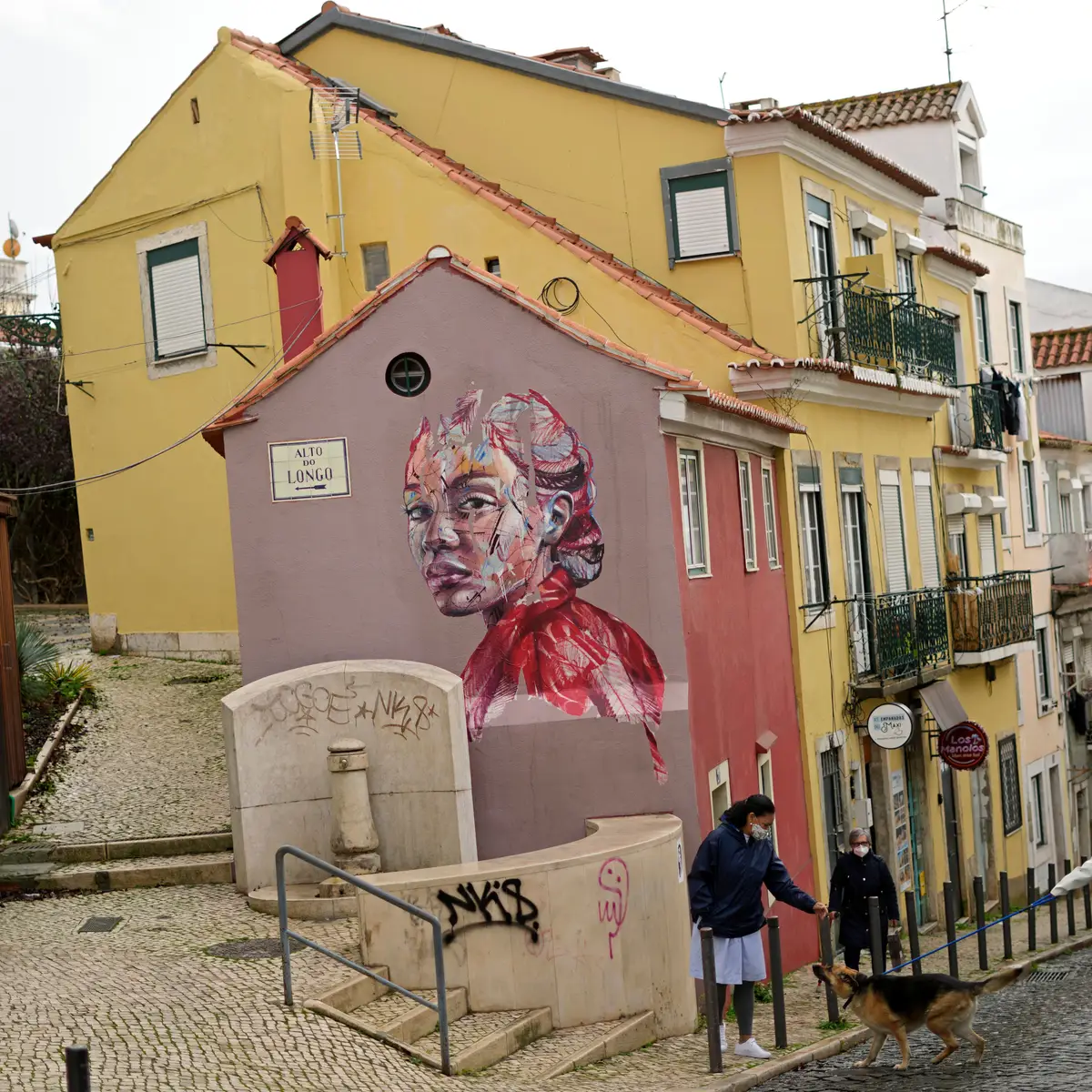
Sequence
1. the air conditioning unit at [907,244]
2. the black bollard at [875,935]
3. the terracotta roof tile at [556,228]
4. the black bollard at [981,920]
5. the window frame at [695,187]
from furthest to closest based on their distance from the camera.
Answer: the air conditioning unit at [907,244], the window frame at [695,187], the terracotta roof tile at [556,228], the black bollard at [981,920], the black bollard at [875,935]

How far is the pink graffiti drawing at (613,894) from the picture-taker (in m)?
12.6

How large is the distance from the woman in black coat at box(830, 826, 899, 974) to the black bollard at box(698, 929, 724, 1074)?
5.50 metres

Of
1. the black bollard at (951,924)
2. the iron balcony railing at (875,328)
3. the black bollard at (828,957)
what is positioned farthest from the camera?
the iron balcony railing at (875,328)

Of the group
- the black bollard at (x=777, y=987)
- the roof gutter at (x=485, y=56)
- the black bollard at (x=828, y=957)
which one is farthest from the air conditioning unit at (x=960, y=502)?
the black bollard at (x=777, y=987)

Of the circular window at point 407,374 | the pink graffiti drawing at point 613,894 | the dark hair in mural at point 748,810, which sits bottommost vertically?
the pink graffiti drawing at point 613,894

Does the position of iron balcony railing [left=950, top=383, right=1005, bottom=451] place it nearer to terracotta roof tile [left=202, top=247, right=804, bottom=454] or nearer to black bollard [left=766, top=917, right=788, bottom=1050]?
terracotta roof tile [left=202, top=247, right=804, bottom=454]

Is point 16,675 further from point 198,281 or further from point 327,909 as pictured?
point 198,281

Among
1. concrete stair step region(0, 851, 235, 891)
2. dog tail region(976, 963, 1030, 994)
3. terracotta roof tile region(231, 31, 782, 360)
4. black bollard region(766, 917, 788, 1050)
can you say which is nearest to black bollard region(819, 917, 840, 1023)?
black bollard region(766, 917, 788, 1050)

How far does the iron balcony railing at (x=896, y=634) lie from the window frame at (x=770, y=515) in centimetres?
190

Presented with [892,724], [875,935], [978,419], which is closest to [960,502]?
[978,419]

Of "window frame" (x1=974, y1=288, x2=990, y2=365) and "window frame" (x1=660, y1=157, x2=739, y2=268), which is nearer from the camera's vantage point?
"window frame" (x1=660, y1=157, x2=739, y2=268)

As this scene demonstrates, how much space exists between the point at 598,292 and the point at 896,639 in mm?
6627

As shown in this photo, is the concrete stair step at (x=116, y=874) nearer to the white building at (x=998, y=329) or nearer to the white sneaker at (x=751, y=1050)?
Result: the white sneaker at (x=751, y=1050)

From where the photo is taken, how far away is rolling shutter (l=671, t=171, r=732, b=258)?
21312 millimetres
